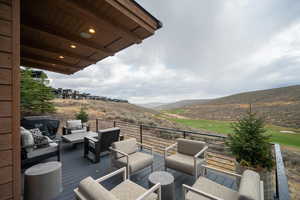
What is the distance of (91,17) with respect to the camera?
1937 mm

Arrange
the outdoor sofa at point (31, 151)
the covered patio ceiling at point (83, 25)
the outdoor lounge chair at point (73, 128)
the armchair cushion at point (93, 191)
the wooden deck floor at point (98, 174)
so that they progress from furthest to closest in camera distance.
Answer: the outdoor lounge chair at point (73, 128) < the outdoor sofa at point (31, 151) < the wooden deck floor at point (98, 174) < the covered patio ceiling at point (83, 25) < the armchair cushion at point (93, 191)

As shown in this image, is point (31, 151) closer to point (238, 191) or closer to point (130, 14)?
point (130, 14)

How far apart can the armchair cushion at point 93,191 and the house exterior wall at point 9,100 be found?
2.54 ft

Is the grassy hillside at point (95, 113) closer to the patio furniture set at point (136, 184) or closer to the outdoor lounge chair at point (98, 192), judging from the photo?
the patio furniture set at point (136, 184)

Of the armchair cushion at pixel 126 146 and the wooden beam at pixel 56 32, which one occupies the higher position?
the wooden beam at pixel 56 32

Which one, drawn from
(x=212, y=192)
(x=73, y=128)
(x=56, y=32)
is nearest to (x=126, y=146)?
(x=212, y=192)

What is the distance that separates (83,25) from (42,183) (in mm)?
2850

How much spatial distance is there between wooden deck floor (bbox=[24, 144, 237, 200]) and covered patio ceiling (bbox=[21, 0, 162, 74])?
10.2 feet

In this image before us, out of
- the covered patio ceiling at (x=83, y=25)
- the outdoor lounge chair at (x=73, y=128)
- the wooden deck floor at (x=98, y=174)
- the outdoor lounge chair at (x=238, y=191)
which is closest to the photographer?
the outdoor lounge chair at (x=238, y=191)

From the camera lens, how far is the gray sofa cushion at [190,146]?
2526 millimetres

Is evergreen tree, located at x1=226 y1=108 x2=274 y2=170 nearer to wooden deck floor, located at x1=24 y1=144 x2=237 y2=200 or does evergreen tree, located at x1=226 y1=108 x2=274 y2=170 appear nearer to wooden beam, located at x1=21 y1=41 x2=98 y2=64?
wooden deck floor, located at x1=24 y1=144 x2=237 y2=200

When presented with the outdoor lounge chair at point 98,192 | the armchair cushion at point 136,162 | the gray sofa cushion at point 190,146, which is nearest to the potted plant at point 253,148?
the gray sofa cushion at point 190,146

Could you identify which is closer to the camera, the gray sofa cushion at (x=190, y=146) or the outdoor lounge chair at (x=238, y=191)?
the outdoor lounge chair at (x=238, y=191)

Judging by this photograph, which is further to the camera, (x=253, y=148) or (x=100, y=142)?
(x=100, y=142)
